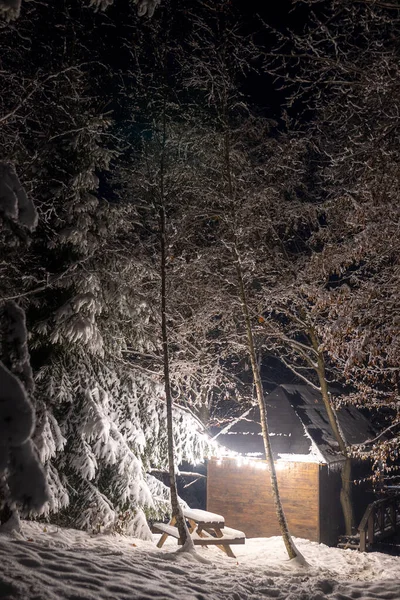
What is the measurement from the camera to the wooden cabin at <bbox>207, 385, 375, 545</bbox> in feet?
49.1

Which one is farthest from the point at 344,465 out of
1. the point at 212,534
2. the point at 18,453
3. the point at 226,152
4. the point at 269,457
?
the point at 18,453

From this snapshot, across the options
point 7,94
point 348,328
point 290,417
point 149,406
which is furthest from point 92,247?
point 290,417

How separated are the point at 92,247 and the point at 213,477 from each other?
10541 mm

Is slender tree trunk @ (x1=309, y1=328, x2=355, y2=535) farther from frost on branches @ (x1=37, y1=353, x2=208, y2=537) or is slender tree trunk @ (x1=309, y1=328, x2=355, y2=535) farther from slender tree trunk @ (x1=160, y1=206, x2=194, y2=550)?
slender tree trunk @ (x1=160, y1=206, x2=194, y2=550)

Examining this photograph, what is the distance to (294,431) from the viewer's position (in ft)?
52.5

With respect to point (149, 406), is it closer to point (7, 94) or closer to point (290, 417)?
point (290, 417)

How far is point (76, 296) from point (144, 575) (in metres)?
5.47

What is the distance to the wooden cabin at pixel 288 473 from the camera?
1495 centimetres

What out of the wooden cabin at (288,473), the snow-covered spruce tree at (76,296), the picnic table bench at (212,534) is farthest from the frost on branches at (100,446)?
the wooden cabin at (288,473)

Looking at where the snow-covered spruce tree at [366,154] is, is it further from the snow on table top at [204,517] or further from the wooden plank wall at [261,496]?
the wooden plank wall at [261,496]

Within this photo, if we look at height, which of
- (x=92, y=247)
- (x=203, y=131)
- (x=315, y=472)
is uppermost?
(x=203, y=131)

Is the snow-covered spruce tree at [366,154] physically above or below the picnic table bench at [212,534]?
above

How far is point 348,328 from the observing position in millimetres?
8156

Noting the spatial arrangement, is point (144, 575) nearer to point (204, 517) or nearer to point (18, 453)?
point (204, 517)
